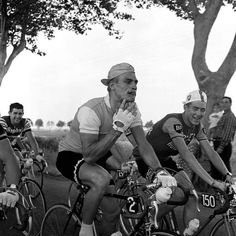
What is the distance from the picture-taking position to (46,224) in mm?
5395

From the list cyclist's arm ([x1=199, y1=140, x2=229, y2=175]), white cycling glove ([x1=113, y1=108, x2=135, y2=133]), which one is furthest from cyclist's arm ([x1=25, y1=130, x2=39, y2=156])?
white cycling glove ([x1=113, y1=108, x2=135, y2=133])

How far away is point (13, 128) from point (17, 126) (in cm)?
8

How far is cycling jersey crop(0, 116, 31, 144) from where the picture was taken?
8.80 meters

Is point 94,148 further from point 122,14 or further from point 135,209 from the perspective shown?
point 122,14

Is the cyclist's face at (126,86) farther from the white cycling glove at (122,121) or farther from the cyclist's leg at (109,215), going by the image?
the cyclist's leg at (109,215)

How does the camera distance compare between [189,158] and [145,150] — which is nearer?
[145,150]

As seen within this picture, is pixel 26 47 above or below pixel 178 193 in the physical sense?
above

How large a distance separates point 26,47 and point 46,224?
1522 cm

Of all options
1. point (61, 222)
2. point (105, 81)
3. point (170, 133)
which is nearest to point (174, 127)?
point (170, 133)

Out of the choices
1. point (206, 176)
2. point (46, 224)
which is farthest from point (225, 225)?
point (46, 224)

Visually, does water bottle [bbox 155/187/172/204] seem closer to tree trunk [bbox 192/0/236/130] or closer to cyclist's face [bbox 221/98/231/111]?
cyclist's face [bbox 221/98/231/111]

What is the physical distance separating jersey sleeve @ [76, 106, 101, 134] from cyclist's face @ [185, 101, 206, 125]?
1.46 metres

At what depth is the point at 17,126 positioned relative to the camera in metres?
8.86

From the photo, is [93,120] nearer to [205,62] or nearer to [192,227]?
[192,227]
